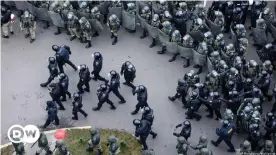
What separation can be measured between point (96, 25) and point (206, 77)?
5898mm

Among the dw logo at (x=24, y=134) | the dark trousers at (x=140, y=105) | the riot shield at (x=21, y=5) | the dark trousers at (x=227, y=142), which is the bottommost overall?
the dark trousers at (x=227, y=142)

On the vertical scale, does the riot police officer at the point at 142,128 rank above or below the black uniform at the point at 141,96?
below

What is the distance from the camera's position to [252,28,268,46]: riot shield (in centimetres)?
2358

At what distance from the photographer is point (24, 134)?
20.3 meters

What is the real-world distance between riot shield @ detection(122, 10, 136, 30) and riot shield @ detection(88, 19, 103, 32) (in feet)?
3.50

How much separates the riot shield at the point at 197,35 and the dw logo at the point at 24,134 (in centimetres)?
746

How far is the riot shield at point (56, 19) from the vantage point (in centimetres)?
2456

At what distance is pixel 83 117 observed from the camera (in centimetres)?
2184

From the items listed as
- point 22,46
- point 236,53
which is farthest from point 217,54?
point 22,46

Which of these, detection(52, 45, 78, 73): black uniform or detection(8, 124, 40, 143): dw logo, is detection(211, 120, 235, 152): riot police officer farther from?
detection(52, 45, 78, 73): black uniform

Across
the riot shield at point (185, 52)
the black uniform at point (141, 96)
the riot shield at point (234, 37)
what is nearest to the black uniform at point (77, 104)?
the black uniform at point (141, 96)

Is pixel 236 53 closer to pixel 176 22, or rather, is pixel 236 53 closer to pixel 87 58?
pixel 176 22

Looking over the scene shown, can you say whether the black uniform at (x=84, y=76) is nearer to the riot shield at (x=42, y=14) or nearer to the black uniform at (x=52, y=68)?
the black uniform at (x=52, y=68)

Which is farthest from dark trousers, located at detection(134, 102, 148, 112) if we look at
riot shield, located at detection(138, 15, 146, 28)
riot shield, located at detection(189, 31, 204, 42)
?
riot shield, located at detection(138, 15, 146, 28)
